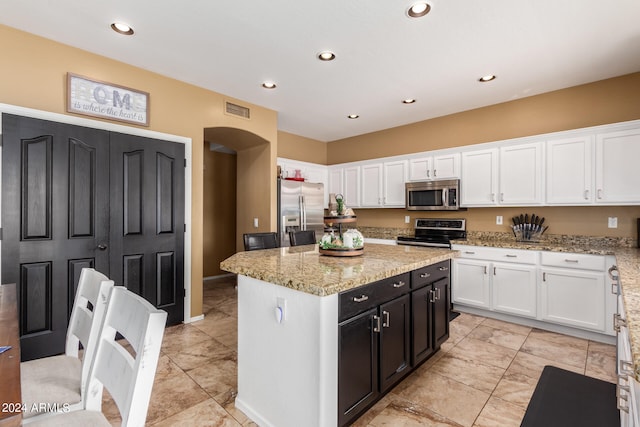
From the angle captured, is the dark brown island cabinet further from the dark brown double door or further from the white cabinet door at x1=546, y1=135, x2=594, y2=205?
the dark brown double door

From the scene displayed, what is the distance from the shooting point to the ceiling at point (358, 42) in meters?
2.27

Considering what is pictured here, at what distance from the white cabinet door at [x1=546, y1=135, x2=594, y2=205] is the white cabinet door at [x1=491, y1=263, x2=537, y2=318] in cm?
88

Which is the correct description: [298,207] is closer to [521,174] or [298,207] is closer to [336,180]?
[336,180]

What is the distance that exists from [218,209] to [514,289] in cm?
489

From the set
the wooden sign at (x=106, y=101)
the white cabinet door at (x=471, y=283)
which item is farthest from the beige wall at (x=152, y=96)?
the white cabinet door at (x=471, y=283)

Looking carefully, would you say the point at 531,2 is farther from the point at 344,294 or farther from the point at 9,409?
the point at 9,409

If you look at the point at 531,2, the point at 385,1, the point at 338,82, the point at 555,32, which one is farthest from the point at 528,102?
the point at 385,1

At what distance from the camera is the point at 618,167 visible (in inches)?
124

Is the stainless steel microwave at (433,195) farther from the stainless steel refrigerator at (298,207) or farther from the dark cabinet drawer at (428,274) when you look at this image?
the dark cabinet drawer at (428,274)

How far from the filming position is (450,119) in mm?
4648

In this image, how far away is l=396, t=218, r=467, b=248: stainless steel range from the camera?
4.42 metres

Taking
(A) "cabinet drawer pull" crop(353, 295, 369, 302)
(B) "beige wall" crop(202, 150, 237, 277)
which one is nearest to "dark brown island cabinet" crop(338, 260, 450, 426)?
(A) "cabinet drawer pull" crop(353, 295, 369, 302)

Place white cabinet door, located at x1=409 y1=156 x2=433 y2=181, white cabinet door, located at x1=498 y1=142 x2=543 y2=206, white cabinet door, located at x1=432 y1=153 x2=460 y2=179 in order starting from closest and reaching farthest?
1. white cabinet door, located at x1=498 y1=142 x2=543 y2=206
2. white cabinet door, located at x1=432 y1=153 x2=460 y2=179
3. white cabinet door, located at x1=409 y1=156 x2=433 y2=181

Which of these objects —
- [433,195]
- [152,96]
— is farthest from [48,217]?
[433,195]
